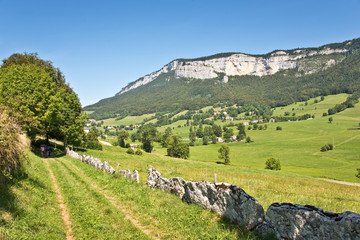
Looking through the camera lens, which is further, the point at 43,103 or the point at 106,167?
the point at 43,103

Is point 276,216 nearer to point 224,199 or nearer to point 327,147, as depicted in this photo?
point 224,199

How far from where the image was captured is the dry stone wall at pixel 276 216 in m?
6.22

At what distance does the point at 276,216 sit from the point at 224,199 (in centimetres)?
214

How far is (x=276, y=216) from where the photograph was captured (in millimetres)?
7453

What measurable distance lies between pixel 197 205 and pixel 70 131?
3228cm

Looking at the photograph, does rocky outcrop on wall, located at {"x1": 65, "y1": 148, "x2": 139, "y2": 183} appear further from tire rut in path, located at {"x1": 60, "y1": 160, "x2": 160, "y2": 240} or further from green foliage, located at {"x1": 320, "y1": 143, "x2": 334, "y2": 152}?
green foliage, located at {"x1": 320, "y1": 143, "x2": 334, "y2": 152}

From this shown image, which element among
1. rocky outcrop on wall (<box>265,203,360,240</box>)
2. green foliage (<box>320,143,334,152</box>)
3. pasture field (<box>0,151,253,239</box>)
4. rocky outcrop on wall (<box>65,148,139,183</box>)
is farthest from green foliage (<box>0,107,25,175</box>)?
green foliage (<box>320,143,334,152</box>)

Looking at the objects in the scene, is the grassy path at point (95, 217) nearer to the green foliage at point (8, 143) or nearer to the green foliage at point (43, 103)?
the green foliage at point (8, 143)

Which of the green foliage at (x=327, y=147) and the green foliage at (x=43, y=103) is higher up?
the green foliage at (x=43, y=103)

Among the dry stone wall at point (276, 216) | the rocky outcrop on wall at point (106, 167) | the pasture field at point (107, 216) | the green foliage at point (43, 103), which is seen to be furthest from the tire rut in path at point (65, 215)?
the green foliage at point (43, 103)

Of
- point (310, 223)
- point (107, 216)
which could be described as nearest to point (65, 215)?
point (107, 216)

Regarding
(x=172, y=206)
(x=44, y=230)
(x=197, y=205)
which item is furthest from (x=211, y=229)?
(x=44, y=230)

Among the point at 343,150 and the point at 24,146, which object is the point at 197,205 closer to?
the point at 24,146

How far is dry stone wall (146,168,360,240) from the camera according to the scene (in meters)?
6.22
